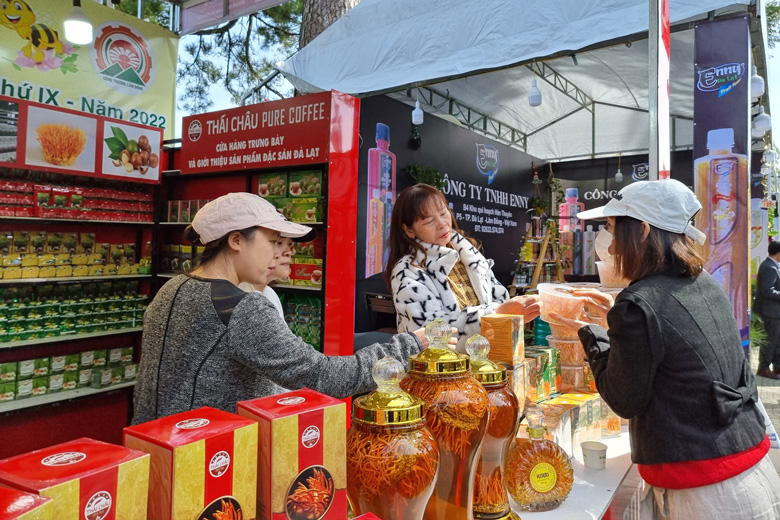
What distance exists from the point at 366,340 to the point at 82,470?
17.0 ft

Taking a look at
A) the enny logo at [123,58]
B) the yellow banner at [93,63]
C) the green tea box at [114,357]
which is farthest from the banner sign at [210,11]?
the green tea box at [114,357]

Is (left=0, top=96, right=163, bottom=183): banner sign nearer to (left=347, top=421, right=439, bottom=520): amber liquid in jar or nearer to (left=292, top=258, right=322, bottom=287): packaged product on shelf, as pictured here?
(left=292, top=258, right=322, bottom=287): packaged product on shelf

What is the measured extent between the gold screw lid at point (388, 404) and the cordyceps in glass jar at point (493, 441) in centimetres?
24

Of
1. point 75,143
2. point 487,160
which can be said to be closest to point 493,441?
point 75,143

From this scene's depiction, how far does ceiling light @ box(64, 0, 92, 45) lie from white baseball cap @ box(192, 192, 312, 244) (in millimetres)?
4047

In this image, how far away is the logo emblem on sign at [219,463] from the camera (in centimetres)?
67

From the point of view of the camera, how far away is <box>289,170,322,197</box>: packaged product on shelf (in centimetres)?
368

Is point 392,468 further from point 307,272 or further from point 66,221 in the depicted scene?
point 66,221

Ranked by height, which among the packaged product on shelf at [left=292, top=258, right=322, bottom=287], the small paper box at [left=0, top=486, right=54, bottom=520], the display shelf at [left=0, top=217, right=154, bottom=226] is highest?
the display shelf at [left=0, top=217, right=154, bottom=226]

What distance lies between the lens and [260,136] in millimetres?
3832

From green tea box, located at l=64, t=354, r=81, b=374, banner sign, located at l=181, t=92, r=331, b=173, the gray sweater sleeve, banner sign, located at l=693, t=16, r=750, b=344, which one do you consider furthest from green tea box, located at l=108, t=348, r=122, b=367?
banner sign, located at l=693, t=16, r=750, b=344

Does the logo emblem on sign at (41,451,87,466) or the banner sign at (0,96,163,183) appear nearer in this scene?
the logo emblem on sign at (41,451,87,466)

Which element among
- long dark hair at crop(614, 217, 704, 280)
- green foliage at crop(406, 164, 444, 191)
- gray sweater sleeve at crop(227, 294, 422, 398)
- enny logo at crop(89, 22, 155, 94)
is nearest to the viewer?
gray sweater sleeve at crop(227, 294, 422, 398)

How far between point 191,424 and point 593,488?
110 cm
